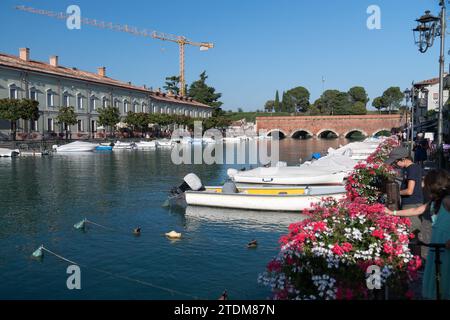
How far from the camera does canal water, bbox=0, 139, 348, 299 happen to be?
10469mm

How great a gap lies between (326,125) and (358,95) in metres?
44.0

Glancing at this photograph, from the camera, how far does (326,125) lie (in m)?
116

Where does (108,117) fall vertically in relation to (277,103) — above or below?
Answer: below

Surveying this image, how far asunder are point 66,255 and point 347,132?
4242 inches

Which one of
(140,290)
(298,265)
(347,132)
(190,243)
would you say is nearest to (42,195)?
(190,243)

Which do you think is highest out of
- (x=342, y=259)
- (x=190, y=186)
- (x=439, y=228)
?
(x=439, y=228)

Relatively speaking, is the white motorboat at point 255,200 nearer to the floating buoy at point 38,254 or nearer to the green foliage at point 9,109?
the floating buoy at point 38,254

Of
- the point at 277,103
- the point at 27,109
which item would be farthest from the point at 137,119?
the point at 277,103

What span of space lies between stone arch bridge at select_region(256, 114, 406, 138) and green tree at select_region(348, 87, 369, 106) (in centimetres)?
3577

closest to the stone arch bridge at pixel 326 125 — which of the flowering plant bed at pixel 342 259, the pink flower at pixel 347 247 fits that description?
the flowering plant bed at pixel 342 259

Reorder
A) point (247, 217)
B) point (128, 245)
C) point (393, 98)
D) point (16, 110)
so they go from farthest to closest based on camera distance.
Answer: point (393, 98)
point (16, 110)
point (247, 217)
point (128, 245)

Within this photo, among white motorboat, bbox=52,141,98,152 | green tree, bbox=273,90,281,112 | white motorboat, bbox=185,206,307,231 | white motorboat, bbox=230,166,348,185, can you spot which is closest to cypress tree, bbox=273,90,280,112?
green tree, bbox=273,90,281,112

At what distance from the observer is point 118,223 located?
1712 centimetres

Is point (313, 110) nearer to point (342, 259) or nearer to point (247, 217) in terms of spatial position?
point (247, 217)
